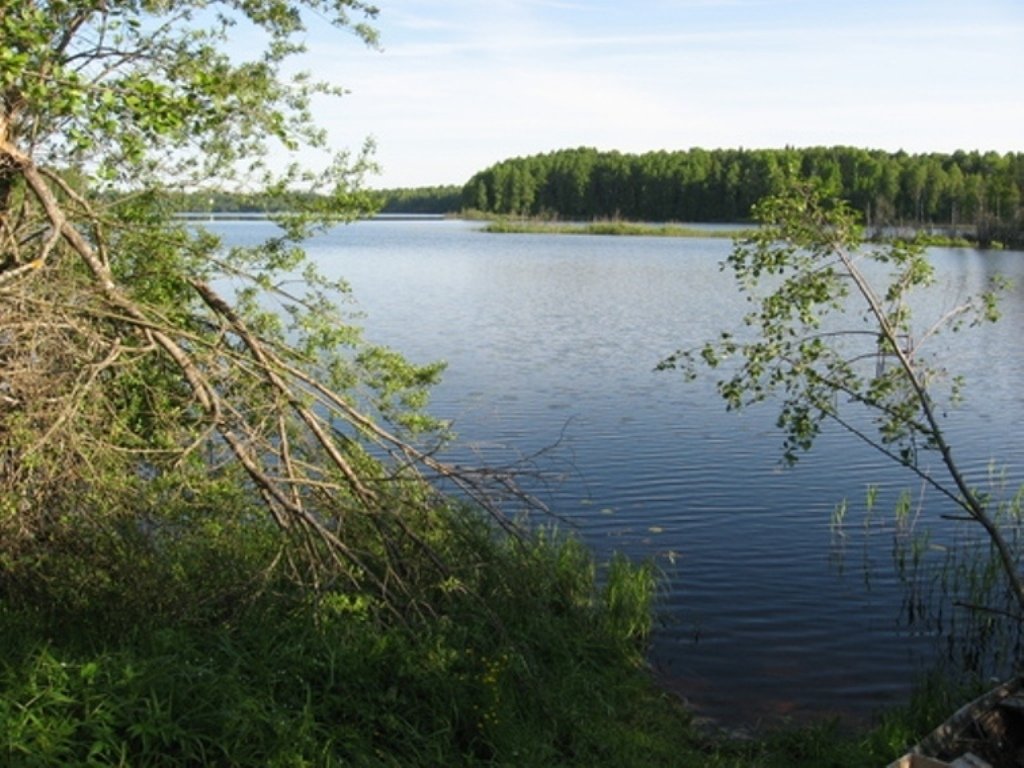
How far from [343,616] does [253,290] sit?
3.60 m

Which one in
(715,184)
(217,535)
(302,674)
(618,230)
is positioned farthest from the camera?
(715,184)

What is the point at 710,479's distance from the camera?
1571 cm

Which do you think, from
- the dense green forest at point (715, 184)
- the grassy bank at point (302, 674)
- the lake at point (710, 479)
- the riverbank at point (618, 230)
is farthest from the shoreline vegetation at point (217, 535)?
the dense green forest at point (715, 184)

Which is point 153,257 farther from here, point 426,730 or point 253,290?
point 426,730

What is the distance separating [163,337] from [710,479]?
1036 centimetres

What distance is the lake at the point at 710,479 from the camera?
1022 centimetres

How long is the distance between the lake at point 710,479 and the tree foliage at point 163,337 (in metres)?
1.10

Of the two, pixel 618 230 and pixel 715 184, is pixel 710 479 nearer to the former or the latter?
pixel 618 230

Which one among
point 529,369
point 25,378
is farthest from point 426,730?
point 529,369

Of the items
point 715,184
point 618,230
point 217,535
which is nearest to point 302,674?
point 217,535

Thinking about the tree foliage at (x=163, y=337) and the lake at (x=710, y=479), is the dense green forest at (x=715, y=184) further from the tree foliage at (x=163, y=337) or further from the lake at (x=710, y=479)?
the tree foliage at (x=163, y=337)

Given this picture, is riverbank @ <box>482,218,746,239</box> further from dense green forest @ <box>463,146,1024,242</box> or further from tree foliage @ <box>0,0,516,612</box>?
tree foliage @ <box>0,0,516,612</box>

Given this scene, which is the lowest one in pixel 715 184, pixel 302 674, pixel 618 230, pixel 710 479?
pixel 710 479

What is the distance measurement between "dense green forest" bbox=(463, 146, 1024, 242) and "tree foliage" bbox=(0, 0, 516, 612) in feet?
288
